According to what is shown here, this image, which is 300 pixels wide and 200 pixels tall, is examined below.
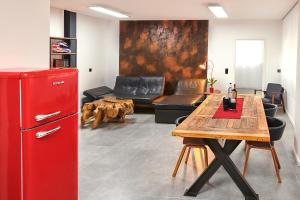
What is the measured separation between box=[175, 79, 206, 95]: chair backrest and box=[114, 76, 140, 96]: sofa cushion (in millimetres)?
1235

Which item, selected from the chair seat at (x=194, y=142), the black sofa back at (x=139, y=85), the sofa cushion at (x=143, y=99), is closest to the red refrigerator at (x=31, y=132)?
the chair seat at (x=194, y=142)

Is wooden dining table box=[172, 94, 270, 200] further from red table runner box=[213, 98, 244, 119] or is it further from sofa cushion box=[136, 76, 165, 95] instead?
sofa cushion box=[136, 76, 165, 95]

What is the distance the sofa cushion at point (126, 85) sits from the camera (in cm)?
1116

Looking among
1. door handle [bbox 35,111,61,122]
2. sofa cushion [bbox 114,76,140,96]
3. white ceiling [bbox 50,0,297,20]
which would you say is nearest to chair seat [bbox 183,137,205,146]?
door handle [bbox 35,111,61,122]

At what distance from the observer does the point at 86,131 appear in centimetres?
776

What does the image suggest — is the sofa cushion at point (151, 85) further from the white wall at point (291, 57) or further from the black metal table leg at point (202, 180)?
the black metal table leg at point (202, 180)

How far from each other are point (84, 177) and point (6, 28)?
234 centimetres

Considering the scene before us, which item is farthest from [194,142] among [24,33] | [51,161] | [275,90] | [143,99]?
[275,90]

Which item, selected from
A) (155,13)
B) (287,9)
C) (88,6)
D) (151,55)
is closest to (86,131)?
(88,6)

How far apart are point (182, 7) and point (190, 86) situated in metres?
2.92

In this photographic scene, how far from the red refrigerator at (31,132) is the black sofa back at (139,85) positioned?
8.02 meters

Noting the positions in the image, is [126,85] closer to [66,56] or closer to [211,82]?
[66,56]

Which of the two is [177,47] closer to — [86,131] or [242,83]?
[242,83]

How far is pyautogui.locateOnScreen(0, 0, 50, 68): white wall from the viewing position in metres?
3.08
